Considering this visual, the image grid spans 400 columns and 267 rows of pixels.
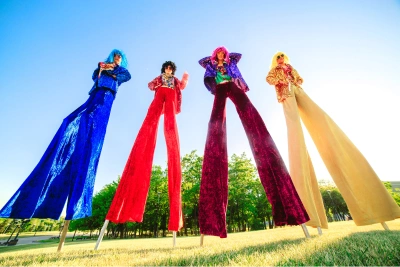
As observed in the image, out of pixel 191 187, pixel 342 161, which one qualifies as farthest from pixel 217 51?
pixel 191 187

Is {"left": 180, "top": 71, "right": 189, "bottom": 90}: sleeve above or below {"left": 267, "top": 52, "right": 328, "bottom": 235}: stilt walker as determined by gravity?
above

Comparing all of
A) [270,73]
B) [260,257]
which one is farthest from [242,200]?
[260,257]

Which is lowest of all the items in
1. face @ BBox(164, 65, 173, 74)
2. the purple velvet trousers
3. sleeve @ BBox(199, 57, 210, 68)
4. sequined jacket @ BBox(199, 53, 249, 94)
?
the purple velvet trousers

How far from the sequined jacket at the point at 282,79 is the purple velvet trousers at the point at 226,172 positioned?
0.95m

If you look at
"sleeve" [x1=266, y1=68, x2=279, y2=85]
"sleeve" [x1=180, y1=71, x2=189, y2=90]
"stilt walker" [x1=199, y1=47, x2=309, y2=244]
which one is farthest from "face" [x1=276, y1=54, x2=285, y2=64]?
"sleeve" [x1=180, y1=71, x2=189, y2=90]

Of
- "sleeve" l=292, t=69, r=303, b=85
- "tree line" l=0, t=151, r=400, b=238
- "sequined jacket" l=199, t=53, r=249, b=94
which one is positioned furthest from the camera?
"tree line" l=0, t=151, r=400, b=238

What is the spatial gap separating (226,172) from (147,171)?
148 cm

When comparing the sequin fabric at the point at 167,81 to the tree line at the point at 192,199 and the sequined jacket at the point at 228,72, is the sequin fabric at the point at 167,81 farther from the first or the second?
the tree line at the point at 192,199

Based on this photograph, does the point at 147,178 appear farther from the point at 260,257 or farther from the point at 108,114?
the point at 260,257

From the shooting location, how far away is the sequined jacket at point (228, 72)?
3804mm

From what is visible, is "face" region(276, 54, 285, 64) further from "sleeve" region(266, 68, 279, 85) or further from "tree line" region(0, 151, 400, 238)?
"tree line" region(0, 151, 400, 238)

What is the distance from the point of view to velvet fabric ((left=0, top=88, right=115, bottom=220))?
8.47 feet

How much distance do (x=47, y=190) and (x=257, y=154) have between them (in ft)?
10.9

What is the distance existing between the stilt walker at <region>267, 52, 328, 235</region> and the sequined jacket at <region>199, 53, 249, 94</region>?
831 millimetres
